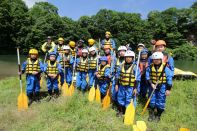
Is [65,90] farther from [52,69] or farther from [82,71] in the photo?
[52,69]

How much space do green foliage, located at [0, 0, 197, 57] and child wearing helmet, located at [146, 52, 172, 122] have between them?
41330 mm

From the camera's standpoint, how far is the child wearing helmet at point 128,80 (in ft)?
27.7

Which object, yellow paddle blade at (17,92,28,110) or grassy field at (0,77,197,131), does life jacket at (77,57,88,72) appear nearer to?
grassy field at (0,77,197,131)

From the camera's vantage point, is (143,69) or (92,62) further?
(92,62)

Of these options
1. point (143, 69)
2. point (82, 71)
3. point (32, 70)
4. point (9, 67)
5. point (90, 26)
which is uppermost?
point (90, 26)

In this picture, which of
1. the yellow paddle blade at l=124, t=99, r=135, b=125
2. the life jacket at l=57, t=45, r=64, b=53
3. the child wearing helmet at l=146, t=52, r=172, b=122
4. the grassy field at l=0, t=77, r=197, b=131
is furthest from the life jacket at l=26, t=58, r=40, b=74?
the child wearing helmet at l=146, t=52, r=172, b=122

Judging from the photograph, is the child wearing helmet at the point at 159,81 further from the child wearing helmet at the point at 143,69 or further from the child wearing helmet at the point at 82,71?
the child wearing helmet at the point at 82,71

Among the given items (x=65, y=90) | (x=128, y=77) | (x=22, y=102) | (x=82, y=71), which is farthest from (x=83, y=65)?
(x=128, y=77)

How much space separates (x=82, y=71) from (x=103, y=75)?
175cm

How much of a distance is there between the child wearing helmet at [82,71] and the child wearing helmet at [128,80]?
2.94 metres

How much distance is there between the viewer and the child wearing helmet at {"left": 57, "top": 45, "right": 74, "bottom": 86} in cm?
1214

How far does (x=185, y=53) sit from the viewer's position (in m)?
59.2

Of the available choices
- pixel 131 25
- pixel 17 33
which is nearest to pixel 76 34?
pixel 17 33

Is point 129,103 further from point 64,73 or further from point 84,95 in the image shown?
point 64,73
